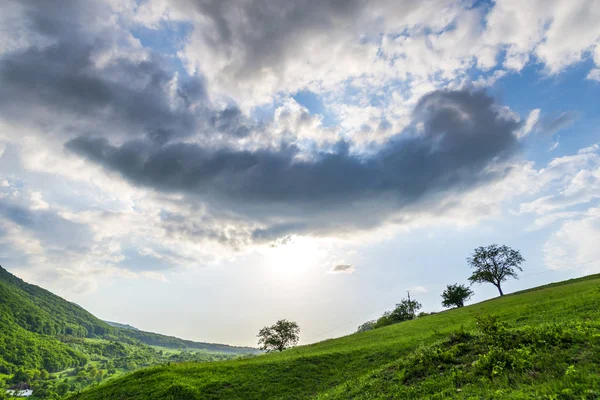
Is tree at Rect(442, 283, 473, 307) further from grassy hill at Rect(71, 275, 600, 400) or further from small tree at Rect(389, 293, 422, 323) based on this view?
grassy hill at Rect(71, 275, 600, 400)

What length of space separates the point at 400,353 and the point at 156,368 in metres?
26.5

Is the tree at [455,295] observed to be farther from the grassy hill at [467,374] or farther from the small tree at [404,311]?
the grassy hill at [467,374]

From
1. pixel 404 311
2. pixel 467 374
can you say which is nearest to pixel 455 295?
pixel 404 311

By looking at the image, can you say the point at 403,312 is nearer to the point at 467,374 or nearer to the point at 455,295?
the point at 455,295

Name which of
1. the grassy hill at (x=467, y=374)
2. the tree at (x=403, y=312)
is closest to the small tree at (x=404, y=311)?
the tree at (x=403, y=312)

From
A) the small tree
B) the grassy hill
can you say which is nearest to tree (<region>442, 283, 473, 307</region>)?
the small tree

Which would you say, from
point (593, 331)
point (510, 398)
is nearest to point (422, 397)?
point (510, 398)

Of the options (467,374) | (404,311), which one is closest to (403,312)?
(404,311)

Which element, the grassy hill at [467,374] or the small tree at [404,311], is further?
the small tree at [404,311]

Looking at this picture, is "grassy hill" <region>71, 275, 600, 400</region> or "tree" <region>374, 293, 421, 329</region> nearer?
"grassy hill" <region>71, 275, 600, 400</region>

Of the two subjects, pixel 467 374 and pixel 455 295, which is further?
pixel 455 295

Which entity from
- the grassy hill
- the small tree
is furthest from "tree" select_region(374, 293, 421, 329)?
the grassy hill

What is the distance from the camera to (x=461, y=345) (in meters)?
15.6

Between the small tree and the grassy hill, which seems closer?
the grassy hill
